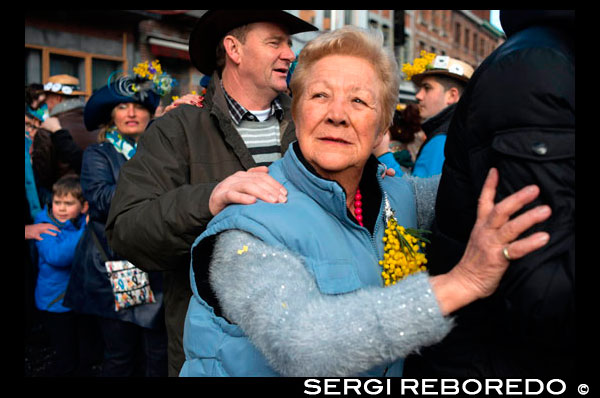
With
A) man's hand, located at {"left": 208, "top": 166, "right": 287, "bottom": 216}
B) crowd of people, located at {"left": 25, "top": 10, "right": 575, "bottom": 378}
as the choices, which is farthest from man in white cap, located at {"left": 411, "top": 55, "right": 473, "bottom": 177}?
man's hand, located at {"left": 208, "top": 166, "right": 287, "bottom": 216}

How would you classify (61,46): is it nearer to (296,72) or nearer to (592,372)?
(296,72)

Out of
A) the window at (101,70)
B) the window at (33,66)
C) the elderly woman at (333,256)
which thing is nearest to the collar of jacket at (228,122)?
the elderly woman at (333,256)

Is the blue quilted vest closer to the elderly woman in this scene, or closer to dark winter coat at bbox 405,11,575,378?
the elderly woman

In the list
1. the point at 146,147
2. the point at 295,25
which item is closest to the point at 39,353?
the point at 146,147

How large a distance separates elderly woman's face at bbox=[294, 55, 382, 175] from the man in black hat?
213 mm

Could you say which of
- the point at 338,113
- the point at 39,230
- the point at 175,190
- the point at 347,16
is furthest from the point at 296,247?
the point at 347,16

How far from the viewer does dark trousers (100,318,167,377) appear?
3.83 meters

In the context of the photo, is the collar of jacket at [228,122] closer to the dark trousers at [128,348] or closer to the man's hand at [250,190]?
the man's hand at [250,190]

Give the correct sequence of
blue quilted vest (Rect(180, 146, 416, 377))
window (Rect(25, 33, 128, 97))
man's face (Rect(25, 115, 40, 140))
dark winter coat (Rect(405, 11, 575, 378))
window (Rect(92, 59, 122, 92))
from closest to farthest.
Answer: dark winter coat (Rect(405, 11, 575, 378)) → blue quilted vest (Rect(180, 146, 416, 377)) → man's face (Rect(25, 115, 40, 140)) → window (Rect(25, 33, 128, 97)) → window (Rect(92, 59, 122, 92))

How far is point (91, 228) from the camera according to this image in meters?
4.01

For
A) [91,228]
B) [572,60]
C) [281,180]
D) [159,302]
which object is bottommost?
[159,302]

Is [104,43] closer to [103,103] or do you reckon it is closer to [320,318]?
[103,103]

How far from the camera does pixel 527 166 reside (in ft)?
3.94

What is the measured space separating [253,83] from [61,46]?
11.2 meters
